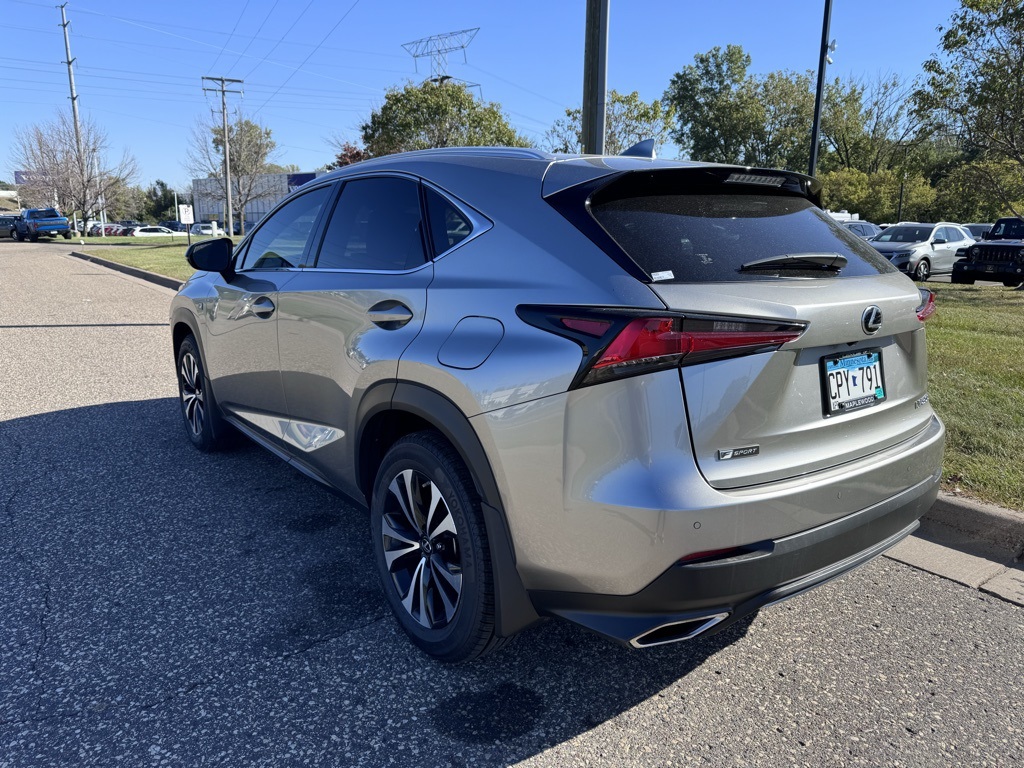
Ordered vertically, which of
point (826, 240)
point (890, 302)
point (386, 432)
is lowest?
point (386, 432)

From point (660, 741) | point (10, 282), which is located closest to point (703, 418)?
point (660, 741)

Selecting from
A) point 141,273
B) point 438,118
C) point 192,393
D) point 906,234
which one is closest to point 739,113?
point 438,118

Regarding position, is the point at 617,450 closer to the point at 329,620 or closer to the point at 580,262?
the point at 580,262

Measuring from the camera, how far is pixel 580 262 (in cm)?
211

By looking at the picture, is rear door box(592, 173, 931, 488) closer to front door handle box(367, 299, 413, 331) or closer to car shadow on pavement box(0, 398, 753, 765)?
front door handle box(367, 299, 413, 331)

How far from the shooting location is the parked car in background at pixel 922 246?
18797mm

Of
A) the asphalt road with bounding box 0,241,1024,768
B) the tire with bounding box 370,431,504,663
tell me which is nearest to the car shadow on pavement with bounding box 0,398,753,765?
the asphalt road with bounding box 0,241,1024,768

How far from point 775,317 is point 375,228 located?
5.65 feet

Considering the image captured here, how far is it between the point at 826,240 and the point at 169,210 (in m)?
106

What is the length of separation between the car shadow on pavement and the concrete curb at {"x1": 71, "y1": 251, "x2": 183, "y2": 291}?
38.7ft

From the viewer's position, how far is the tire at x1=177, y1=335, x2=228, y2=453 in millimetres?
4559

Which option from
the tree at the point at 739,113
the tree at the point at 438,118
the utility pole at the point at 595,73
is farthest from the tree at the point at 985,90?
the tree at the point at 739,113

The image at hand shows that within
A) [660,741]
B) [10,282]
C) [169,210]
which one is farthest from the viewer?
[169,210]

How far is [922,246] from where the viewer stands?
1912 cm
